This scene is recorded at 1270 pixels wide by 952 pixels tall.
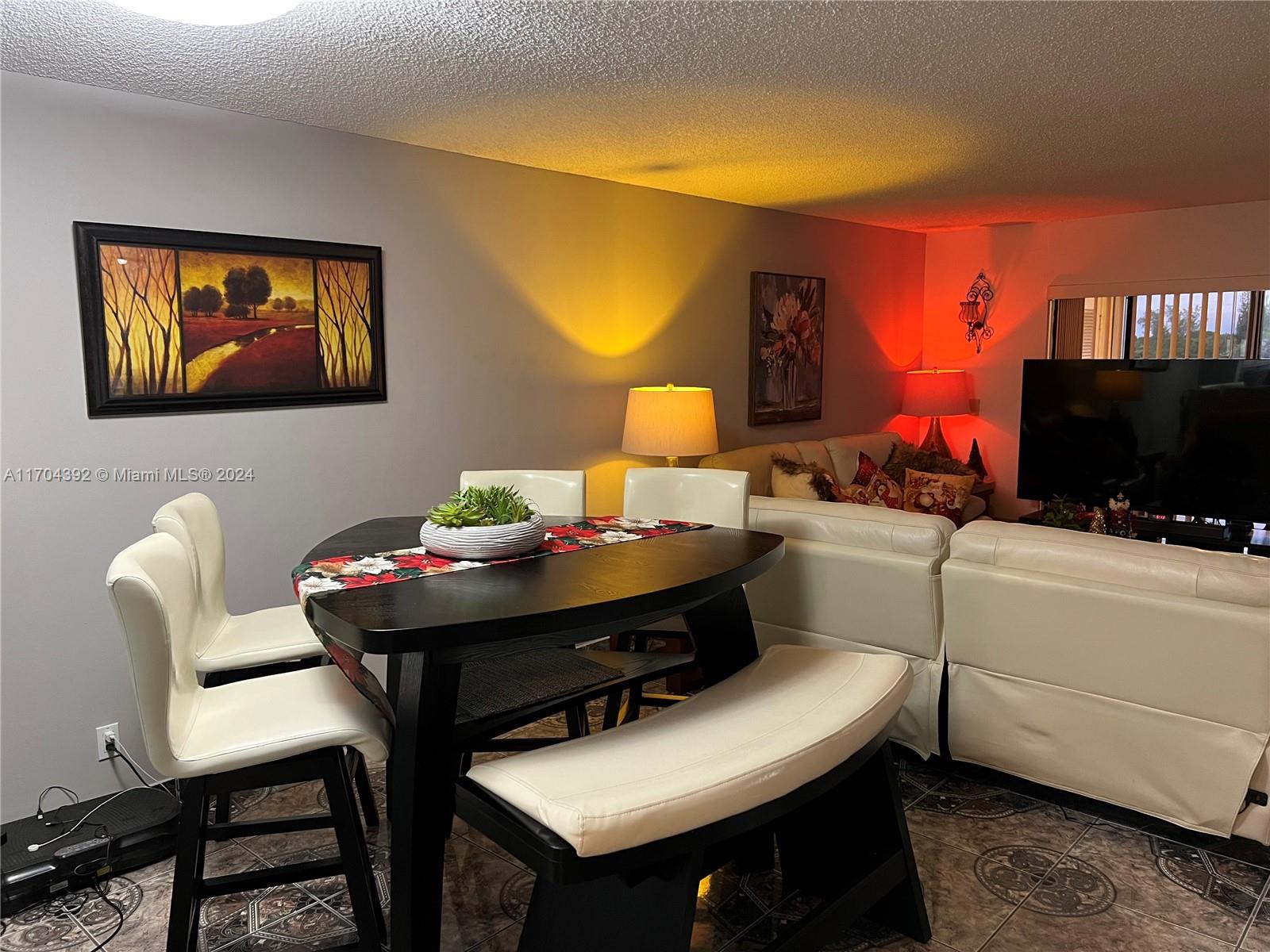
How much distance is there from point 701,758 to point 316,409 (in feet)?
7.83

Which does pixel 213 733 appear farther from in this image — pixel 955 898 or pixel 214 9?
pixel 955 898

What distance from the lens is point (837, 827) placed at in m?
2.35

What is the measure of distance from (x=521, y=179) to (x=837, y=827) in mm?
3091

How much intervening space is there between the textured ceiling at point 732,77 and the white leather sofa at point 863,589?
4.76ft

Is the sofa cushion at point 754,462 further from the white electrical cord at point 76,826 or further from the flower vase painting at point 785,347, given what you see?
the white electrical cord at point 76,826

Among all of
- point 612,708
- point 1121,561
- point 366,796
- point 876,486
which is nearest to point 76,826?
point 366,796

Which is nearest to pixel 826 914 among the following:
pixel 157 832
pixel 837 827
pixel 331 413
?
pixel 837 827

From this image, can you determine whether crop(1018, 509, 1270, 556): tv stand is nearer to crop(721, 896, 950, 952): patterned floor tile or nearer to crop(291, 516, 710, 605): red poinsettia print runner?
crop(291, 516, 710, 605): red poinsettia print runner

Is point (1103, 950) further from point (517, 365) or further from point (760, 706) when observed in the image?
point (517, 365)

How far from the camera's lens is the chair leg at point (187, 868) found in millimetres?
1996

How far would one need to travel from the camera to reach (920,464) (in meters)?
6.14

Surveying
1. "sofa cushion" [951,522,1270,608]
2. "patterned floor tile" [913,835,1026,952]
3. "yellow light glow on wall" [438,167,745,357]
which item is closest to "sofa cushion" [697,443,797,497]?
"yellow light glow on wall" [438,167,745,357]

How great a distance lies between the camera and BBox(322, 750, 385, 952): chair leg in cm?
204

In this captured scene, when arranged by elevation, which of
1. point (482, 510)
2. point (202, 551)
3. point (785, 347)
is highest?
point (785, 347)
